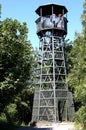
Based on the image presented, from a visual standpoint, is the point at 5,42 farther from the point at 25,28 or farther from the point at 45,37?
the point at 45,37

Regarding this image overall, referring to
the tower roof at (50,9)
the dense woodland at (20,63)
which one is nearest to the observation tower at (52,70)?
the tower roof at (50,9)

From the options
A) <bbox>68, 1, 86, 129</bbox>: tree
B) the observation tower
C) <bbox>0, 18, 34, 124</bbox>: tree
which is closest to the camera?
<bbox>68, 1, 86, 129</bbox>: tree

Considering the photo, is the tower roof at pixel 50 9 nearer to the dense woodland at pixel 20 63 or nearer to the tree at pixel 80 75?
the dense woodland at pixel 20 63

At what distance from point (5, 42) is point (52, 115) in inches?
646

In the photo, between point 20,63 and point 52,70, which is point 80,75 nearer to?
point 20,63

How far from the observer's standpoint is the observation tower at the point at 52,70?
3416 centimetres

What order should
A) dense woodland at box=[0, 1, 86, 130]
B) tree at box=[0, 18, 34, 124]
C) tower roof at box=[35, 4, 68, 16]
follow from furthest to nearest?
tower roof at box=[35, 4, 68, 16]
tree at box=[0, 18, 34, 124]
dense woodland at box=[0, 1, 86, 130]

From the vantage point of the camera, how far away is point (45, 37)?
1448 inches

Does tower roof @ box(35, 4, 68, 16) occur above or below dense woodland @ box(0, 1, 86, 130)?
above

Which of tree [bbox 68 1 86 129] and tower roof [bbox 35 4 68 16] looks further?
tower roof [bbox 35 4 68 16]

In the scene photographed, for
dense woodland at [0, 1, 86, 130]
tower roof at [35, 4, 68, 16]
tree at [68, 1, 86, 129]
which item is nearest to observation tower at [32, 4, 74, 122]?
tower roof at [35, 4, 68, 16]

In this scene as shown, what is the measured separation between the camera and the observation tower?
34.2m

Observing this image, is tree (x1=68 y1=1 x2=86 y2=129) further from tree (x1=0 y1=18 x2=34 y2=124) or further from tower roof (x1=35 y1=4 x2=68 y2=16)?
tower roof (x1=35 y1=4 x2=68 y2=16)

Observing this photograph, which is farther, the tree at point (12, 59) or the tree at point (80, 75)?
the tree at point (12, 59)
